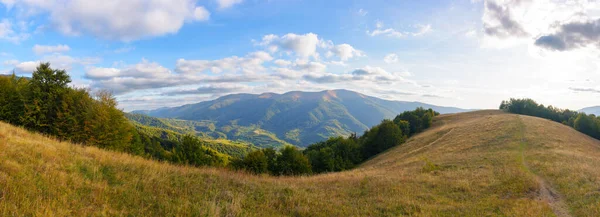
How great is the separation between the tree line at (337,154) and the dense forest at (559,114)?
33.7 metres

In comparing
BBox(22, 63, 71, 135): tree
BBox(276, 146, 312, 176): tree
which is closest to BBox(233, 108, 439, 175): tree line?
BBox(276, 146, 312, 176): tree

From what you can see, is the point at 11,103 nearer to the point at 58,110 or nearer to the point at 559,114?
the point at 58,110

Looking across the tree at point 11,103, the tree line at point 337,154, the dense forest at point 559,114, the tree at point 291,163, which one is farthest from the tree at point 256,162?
the dense forest at point 559,114

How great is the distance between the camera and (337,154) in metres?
76.9

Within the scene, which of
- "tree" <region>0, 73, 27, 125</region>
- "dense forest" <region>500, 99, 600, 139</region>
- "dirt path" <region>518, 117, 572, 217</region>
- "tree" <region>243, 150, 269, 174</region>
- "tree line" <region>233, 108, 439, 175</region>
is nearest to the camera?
"dirt path" <region>518, 117, 572, 217</region>

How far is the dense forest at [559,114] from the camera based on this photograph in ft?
205

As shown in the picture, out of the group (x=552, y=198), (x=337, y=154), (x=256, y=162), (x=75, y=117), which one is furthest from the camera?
(x=337, y=154)

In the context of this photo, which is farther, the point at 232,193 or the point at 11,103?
the point at 11,103

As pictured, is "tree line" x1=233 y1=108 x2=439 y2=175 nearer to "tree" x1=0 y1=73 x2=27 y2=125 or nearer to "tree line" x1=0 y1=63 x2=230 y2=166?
"tree line" x1=0 y1=63 x2=230 y2=166

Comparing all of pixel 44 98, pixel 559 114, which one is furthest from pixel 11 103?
pixel 559 114

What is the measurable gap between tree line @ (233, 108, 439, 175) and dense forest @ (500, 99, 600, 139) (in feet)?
110

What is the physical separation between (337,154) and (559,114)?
7631 centimetres

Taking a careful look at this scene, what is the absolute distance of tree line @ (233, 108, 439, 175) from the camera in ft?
197

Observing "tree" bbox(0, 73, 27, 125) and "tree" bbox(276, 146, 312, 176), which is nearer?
"tree" bbox(0, 73, 27, 125)
